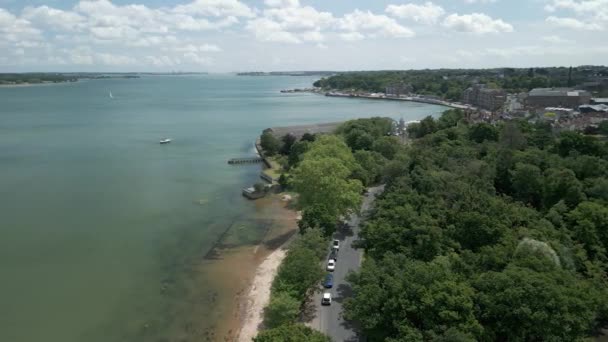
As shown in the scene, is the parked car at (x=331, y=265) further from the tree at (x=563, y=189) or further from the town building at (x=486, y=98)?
the town building at (x=486, y=98)

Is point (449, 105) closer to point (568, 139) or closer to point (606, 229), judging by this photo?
point (568, 139)

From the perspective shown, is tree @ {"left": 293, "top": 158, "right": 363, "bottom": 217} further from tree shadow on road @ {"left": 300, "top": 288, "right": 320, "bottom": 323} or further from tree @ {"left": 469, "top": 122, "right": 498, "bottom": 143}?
tree @ {"left": 469, "top": 122, "right": 498, "bottom": 143}

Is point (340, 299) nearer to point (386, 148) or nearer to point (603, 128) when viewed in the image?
point (386, 148)

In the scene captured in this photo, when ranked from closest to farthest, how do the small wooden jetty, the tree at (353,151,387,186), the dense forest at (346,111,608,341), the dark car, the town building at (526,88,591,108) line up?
the dense forest at (346,111,608,341)
the dark car
the tree at (353,151,387,186)
the small wooden jetty
the town building at (526,88,591,108)

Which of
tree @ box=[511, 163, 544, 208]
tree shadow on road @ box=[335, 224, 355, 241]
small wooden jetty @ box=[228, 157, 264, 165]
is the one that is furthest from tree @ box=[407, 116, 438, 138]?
tree shadow on road @ box=[335, 224, 355, 241]

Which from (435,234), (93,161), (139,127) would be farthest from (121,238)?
(139,127)
